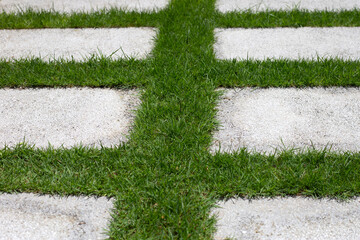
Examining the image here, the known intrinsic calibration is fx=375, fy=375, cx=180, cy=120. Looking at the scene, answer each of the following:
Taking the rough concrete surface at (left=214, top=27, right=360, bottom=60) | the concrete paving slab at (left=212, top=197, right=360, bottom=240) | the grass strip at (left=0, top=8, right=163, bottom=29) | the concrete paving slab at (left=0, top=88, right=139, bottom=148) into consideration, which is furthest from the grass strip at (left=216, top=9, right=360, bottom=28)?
the concrete paving slab at (left=212, top=197, right=360, bottom=240)

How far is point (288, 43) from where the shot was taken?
124 inches

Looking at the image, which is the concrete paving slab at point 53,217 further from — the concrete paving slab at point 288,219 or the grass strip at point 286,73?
the grass strip at point 286,73

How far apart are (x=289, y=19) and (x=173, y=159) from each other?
2.07 meters

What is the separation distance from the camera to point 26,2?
3.88 metres

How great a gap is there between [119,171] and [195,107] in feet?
2.28

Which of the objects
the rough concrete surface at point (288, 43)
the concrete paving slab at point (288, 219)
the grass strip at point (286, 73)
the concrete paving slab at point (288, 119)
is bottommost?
the concrete paving slab at point (288, 219)

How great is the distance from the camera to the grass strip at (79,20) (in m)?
3.41

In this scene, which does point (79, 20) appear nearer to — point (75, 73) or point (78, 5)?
point (78, 5)

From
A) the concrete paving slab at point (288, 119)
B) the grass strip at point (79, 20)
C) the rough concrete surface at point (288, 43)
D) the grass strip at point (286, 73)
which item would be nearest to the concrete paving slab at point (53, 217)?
the concrete paving slab at point (288, 119)

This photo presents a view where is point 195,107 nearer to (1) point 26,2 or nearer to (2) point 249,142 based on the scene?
(2) point 249,142

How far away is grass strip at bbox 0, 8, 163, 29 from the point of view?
11.2ft

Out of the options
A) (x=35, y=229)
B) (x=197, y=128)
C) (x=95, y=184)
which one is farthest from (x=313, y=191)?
(x=35, y=229)

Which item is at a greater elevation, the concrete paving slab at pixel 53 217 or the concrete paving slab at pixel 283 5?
the concrete paving slab at pixel 283 5

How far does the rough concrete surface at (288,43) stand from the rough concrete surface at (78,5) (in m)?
0.83
